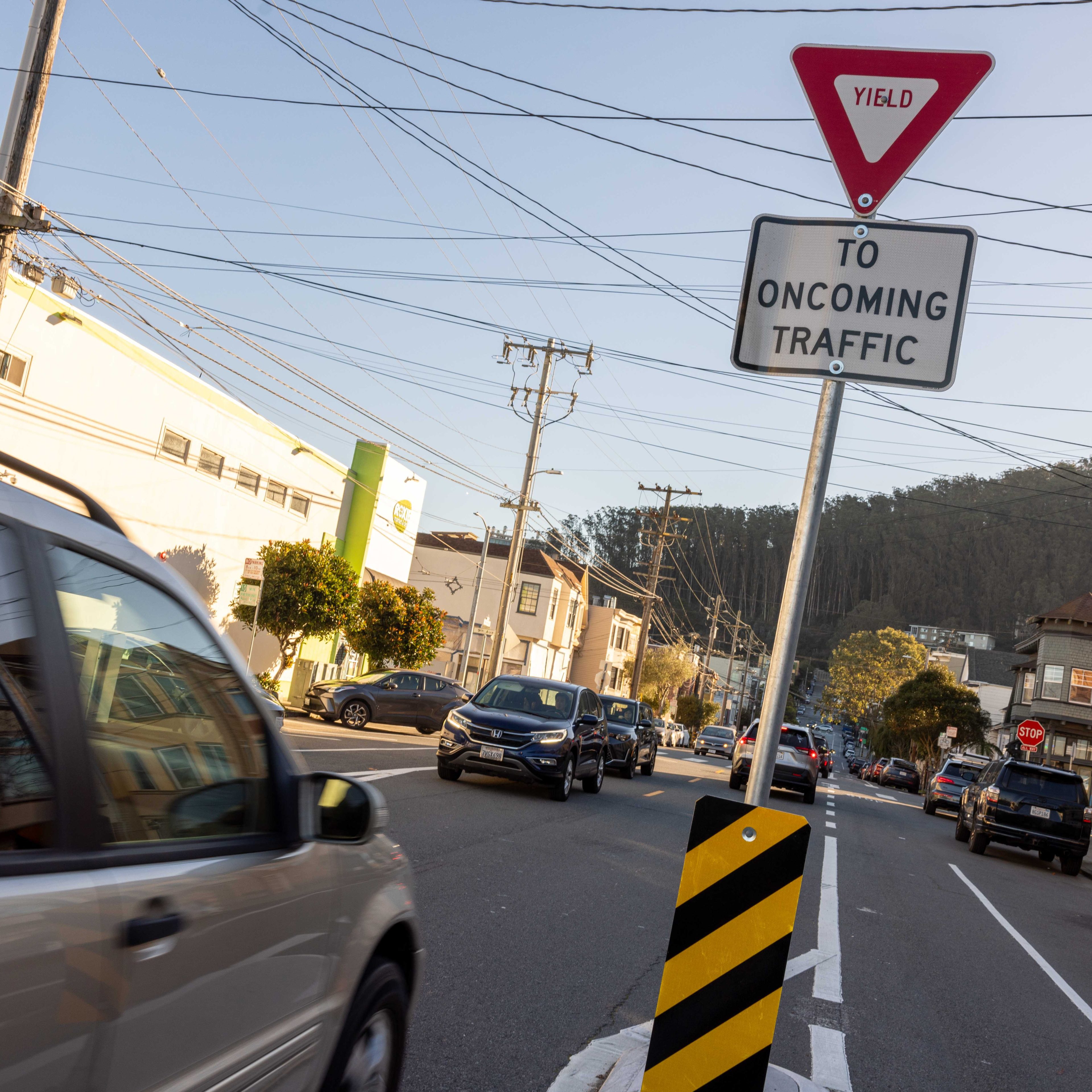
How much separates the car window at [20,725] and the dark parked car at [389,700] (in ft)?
72.4

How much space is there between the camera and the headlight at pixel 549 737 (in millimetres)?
14562

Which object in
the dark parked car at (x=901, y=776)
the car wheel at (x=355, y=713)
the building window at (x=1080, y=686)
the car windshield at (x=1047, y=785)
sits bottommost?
the dark parked car at (x=901, y=776)

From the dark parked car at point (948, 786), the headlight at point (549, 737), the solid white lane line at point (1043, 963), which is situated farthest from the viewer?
the dark parked car at point (948, 786)

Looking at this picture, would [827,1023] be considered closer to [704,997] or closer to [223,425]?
[704,997]

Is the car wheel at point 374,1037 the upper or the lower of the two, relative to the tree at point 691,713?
upper

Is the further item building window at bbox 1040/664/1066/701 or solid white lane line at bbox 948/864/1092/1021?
building window at bbox 1040/664/1066/701

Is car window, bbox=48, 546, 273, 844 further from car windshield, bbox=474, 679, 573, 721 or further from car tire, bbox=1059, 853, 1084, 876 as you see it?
car tire, bbox=1059, 853, 1084, 876

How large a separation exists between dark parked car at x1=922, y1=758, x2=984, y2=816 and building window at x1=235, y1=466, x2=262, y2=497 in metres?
20.0

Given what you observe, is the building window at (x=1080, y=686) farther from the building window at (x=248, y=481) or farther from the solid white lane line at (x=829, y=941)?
the solid white lane line at (x=829, y=941)

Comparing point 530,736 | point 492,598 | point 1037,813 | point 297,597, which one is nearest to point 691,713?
point 492,598

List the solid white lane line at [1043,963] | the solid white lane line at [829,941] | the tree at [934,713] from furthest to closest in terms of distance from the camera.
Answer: the tree at [934,713] → the solid white lane line at [1043,963] → the solid white lane line at [829,941]

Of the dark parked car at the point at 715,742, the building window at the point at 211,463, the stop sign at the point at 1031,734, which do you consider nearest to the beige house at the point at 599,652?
the dark parked car at the point at 715,742

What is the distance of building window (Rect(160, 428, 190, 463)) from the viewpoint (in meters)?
23.5

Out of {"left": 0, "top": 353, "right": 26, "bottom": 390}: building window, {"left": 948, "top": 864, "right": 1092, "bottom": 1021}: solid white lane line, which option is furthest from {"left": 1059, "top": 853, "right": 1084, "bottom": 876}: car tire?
{"left": 0, "top": 353, "right": 26, "bottom": 390}: building window
